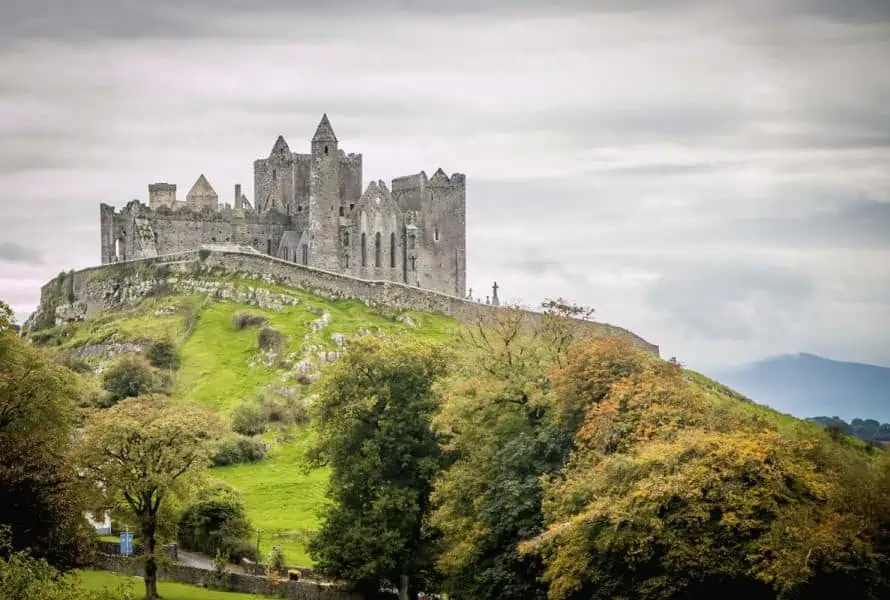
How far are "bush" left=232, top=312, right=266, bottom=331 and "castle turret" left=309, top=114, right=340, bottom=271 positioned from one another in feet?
33.1

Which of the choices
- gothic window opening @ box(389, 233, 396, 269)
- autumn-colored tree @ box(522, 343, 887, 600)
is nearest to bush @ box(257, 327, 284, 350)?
gothic window opening @ box(389, 233, 396, 269)

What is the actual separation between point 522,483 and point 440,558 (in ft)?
18.8

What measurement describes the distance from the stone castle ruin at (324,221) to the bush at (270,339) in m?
13.6

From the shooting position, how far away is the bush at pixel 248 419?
9706 cm

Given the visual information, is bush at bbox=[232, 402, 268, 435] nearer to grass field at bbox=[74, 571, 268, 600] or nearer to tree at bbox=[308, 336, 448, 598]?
tree at bbox=[308, 336, 448, 598]

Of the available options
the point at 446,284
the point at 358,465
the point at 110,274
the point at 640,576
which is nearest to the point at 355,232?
the point at 446,284

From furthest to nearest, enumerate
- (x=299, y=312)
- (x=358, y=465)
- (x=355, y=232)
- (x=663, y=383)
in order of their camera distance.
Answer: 1. (x=355, y=232)
2. (x=299, y=312)
3. (x=358, y=465)
4. (x=663, y=383)

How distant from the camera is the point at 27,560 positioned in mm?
48531

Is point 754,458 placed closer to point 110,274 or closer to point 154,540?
point 154,540

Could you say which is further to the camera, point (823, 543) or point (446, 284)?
point (446, 284)

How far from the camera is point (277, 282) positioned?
392ft

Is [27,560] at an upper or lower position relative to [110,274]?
lower

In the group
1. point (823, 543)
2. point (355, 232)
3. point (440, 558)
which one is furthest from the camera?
point (355, 232)

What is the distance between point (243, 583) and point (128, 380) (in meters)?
37.0
